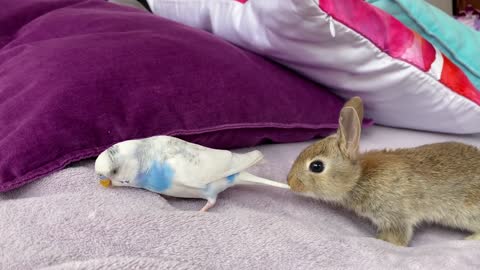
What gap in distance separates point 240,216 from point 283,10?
0.37 metres

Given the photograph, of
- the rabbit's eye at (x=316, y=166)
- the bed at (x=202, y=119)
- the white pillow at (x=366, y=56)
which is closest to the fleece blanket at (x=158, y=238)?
the bed at (x=202, y=119)

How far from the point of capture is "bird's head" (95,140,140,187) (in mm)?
612

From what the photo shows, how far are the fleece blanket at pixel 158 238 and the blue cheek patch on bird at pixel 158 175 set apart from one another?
22 millimetres

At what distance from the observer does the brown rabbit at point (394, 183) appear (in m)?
0.76

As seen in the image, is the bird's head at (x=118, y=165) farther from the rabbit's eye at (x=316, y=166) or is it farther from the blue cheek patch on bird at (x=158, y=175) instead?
the rabbit's eye at (x=316, y=166)

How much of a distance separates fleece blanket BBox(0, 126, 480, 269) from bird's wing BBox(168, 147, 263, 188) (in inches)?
1.9

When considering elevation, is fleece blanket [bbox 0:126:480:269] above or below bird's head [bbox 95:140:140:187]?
below

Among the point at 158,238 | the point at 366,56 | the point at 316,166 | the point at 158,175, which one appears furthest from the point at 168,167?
the point at 366,56

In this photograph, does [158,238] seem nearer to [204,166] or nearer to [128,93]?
[204,166]

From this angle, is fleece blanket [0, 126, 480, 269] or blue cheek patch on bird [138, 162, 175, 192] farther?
blue cheek patch on bird [138, 162, 175, 192]

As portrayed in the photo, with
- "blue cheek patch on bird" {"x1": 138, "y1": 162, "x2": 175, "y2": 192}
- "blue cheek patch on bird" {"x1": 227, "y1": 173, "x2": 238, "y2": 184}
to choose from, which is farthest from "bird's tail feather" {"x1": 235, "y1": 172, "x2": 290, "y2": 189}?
"blue cheek patch on bird" {"x1": 138, "y1": 162, "x2": 175, "y2": 192}

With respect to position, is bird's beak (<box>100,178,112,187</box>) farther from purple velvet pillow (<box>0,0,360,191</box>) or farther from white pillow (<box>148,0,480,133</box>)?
white pillow (<box>148,0,480,133</box>)

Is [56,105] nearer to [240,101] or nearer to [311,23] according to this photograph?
[240,101]

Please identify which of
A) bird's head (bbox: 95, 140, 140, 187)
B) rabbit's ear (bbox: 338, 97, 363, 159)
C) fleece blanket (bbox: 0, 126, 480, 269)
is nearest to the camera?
fleece blanket (bbox: 0, 126, 480, 269)
